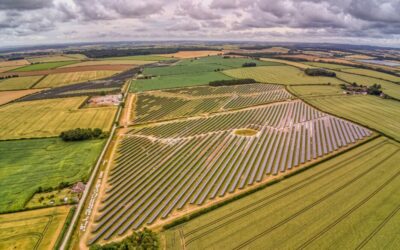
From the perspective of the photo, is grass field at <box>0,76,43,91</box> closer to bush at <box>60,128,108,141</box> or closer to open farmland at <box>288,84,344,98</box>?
bush at <box>60,128,108,141</box>

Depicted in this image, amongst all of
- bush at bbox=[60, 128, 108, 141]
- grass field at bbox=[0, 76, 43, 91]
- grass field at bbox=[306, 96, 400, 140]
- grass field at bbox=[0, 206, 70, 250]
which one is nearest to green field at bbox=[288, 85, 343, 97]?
grass field at bbox=[306, 96, 400, 140]

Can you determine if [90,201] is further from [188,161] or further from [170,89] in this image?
[170,89]


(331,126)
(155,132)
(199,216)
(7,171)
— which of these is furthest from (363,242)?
(7,171)

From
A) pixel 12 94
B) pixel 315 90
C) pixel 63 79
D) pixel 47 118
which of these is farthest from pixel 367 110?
pixel 63 79

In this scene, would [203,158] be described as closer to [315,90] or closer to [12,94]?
[315,90]

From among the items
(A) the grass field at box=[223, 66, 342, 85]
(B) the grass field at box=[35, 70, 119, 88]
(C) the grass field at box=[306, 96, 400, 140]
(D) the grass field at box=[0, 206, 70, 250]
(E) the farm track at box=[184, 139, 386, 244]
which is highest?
(B) the grass field at box=[35, 70, 119, 88]

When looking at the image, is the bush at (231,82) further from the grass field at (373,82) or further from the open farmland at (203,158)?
the grass field at (373,82)

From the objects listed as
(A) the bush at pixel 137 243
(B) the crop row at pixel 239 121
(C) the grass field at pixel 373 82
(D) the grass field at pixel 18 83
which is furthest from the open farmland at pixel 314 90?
(D) the grass field at pixel 18 83
